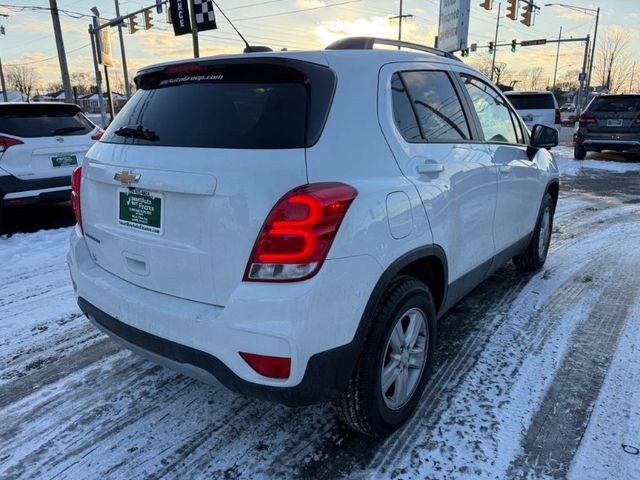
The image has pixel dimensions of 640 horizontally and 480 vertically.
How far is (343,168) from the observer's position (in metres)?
1.97

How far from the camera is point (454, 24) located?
16.1 m

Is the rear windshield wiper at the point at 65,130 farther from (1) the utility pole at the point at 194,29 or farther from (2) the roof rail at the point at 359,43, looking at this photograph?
(1) the utility pole at the point at 194,29

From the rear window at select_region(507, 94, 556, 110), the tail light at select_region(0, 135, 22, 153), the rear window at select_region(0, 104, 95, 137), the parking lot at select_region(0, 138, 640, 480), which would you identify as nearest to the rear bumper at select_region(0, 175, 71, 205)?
the tail light at select_region(0, 135, 22, 153)

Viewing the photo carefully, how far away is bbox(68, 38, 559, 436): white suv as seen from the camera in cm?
184

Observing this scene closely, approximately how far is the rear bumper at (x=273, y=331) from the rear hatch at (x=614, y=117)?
13.2 m

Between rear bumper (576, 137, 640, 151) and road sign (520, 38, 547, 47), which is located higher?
road sign (520, 38, 547, 47)

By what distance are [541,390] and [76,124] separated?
631 centimetres

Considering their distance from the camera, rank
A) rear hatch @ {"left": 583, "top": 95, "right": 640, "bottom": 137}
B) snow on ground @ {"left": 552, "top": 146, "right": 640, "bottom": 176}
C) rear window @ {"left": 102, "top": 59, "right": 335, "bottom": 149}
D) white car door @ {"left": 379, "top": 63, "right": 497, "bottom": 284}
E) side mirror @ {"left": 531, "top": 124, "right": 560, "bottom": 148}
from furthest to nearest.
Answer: rear hatch @ {"left": 583, "top": 95, "right": 640, "bottom": 137}
snow on ground @ {"left": 552, "top": 146, "right": 640, "bottom": 176}
side mirror @ {"left": 531, "top": 124, "right": 560, "bottom": 148}
white car door @ {"left": 379, "top": 63, "right": 497, "bottom": 284}
rear window @ {"left": 102, "top": 59, "right": 335, "bottom": 149}

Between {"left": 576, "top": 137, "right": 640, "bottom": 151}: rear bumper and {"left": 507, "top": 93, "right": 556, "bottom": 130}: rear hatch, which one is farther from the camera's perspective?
{"left": 507, "top": 93, "right": 556, "bottom": 130}: rear hatch

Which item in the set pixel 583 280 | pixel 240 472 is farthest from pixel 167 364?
pixel 583 280

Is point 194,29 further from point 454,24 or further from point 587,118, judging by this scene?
point 587,118

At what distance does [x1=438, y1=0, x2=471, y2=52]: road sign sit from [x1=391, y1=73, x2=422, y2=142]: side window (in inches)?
580

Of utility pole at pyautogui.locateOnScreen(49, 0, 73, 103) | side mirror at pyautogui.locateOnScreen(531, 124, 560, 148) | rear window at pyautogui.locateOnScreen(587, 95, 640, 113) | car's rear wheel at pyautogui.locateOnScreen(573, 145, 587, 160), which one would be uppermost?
utility pole at pyautogui.locateOnScreen(49, 0, 73, 103)

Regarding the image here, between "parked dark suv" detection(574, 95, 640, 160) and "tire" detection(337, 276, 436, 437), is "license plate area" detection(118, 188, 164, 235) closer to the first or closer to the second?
"tire" detection(337, 276, 436, 437)
